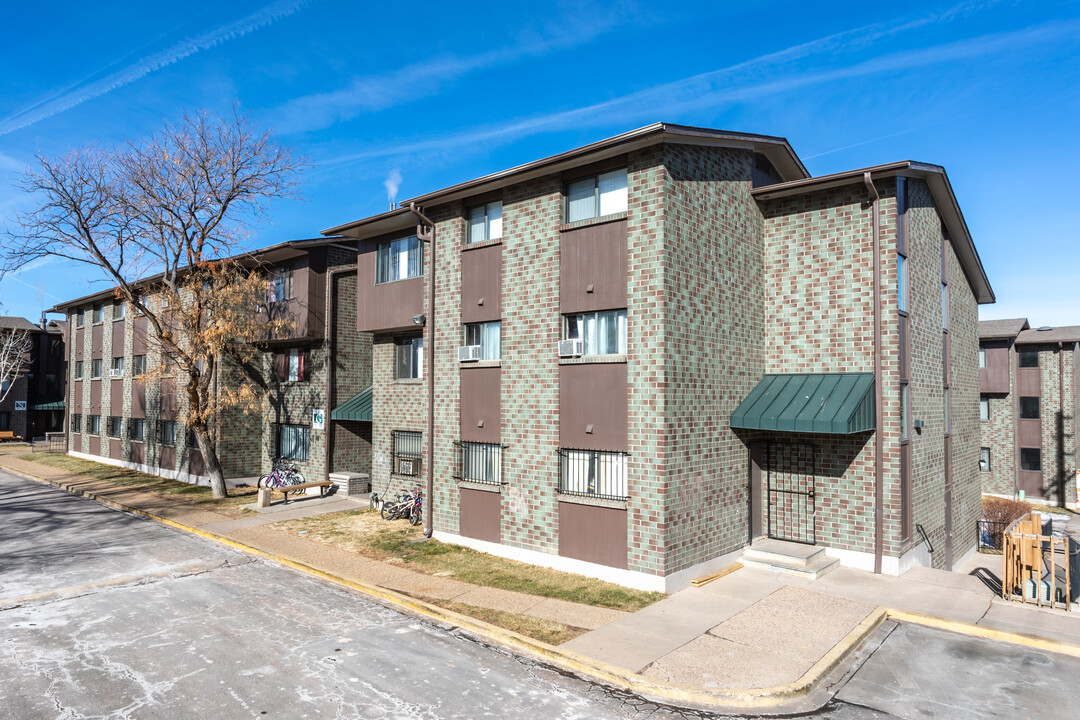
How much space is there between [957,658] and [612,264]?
27.3ft

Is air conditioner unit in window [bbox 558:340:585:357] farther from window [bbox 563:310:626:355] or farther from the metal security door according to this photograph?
the metal security door

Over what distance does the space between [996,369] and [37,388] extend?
228ft

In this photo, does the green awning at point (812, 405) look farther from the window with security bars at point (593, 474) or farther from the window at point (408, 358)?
the window at point (408, 358)

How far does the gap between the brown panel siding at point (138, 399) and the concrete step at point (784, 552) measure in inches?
1106

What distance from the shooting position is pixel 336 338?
22688 mm

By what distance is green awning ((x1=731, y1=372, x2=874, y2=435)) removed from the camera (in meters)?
12.0

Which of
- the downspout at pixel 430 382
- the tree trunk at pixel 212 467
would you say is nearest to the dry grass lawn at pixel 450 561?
the downspout at pixel 430 382

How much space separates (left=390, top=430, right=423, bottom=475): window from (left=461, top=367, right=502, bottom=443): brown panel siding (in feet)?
13.7

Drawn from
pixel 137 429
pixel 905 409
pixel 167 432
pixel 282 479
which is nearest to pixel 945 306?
pixel 905 409

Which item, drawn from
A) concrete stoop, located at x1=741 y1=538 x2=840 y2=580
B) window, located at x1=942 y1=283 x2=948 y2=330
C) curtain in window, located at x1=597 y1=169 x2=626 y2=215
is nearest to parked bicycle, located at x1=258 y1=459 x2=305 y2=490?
curtain in window, located at x1=597 y1=169 x2=626 y2=215

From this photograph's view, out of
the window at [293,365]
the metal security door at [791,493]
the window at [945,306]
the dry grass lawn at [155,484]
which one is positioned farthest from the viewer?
the window at [293,365]

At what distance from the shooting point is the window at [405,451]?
61.7ft

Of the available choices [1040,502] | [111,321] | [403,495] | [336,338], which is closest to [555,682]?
[403,495]

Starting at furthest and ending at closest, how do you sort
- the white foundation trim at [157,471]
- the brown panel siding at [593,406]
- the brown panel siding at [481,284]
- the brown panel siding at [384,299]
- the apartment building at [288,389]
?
1. the white foundation trim at [157,471]
2. the apartment building at [288,389]
3. the brown panel siding at [384,299]
4. the brown panel siding at [481,284]
5. the brown panel siding at [593,406]
